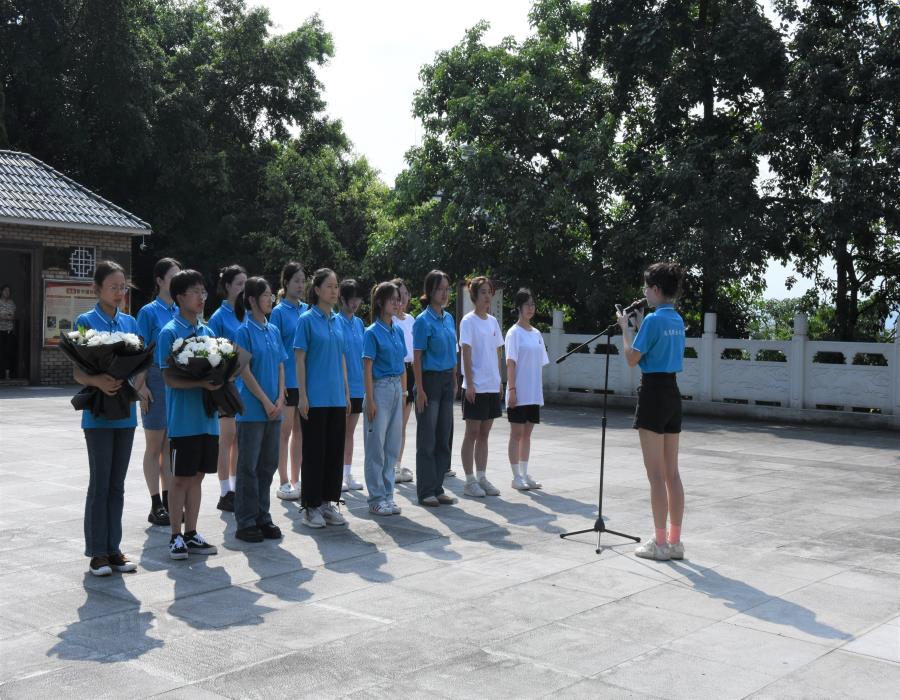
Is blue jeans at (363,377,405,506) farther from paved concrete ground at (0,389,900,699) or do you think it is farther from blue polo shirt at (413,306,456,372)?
blue polo shirt at (413,306,456,372)

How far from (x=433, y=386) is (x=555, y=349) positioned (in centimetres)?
1207

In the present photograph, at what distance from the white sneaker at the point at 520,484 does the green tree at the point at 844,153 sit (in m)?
9.23

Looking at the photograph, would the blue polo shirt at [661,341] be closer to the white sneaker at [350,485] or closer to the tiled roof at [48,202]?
the white sneaker at [350,485]

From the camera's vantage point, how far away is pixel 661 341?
6.22m

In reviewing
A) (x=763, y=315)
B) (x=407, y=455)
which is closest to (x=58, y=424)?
(x=407, y=455)

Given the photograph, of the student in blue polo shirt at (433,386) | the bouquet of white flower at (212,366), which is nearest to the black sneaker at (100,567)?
the bouquet of white flower at (212,366)

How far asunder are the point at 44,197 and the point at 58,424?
9.47m

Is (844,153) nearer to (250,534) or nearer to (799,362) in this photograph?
(799,362)

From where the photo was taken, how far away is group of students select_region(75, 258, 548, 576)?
6.09 m

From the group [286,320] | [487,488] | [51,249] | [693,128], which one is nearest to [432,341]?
[286,320]

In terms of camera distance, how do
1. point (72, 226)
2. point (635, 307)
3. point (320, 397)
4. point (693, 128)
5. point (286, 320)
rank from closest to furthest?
point (635, 307) < point (320, 397) < point (286, 320) < point (693, 128) < point (72, 226)

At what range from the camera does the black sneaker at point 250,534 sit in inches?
267

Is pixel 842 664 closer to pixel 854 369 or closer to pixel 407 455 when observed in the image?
pixel 407 455

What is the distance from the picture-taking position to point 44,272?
20.9m
